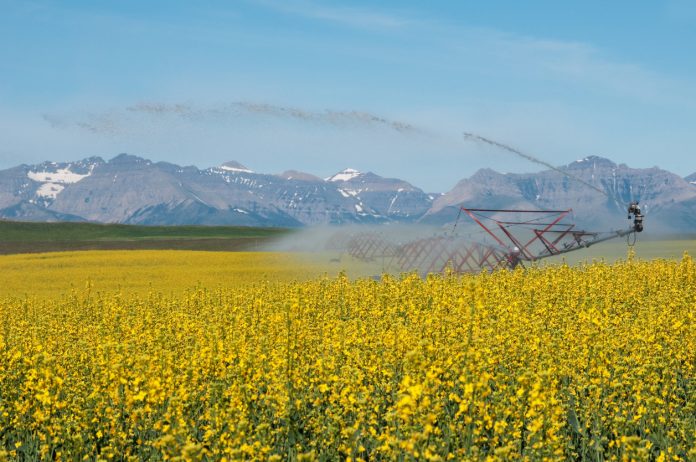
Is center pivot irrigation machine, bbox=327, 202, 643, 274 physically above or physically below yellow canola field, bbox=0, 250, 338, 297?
above

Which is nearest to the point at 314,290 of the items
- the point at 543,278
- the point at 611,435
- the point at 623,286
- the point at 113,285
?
the point at 543,278

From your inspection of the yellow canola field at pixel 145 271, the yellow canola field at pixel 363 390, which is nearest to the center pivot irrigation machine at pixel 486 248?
the yellow canola field at pixel 145 271

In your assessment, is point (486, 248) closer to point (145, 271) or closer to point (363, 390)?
point (145, 271)

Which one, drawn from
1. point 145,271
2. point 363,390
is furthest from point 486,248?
point 363,390

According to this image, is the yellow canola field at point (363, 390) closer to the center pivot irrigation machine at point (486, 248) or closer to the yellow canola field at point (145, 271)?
the yellow canola field at point (145, 271)

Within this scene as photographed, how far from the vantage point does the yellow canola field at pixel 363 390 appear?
1018cm

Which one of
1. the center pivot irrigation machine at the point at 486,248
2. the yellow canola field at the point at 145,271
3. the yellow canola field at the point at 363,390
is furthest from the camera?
the yellow canola field at the point at 145,271

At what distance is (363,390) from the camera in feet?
42.8

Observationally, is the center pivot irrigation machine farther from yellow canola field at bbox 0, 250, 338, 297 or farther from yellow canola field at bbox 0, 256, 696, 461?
yellow canola field at bbox 0, 256, 696, 461

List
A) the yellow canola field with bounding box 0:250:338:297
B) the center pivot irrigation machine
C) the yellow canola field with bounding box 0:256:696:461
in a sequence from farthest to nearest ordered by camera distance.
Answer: the yellow canola field with bounding box 0:250:338:297
the center pivot irrigation machine
the yellow canola field with bounding box 0:256:696:461

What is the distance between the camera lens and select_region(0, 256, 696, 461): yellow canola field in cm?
1018

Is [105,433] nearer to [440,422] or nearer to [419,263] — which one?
[440,422]

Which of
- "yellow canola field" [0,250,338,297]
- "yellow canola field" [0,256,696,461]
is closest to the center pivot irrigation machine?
"yellow canola field" [0,250,338,297]

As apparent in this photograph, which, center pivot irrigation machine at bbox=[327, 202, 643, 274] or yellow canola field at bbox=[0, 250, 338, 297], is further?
yellow canola field at bbox=[0, 250, 338, 297]
